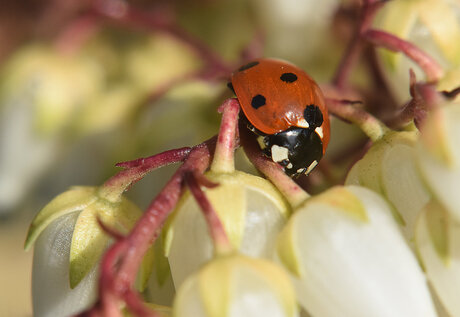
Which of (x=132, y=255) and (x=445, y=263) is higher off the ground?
(x=132, y=255)

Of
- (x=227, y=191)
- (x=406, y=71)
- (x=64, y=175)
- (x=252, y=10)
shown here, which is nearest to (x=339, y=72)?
(x=406, y=71)

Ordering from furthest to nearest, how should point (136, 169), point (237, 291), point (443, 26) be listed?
1. point (443, 26)
2. point (136, 169)
3. point (237, 291)

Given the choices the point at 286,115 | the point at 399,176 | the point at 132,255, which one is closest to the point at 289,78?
the point at 286,115

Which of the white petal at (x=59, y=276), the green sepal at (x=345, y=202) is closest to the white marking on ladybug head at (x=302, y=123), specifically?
the green sepal at (x=345, y=202)

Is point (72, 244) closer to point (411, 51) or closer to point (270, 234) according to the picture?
point (270, 234)

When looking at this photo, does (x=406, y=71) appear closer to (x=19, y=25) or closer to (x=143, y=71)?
(x=143, y=71)

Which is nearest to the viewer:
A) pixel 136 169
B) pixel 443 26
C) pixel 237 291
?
pixel 237 291

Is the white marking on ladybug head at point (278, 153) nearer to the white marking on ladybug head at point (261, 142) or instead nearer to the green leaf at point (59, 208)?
the white marking on ladybug head at point (261, 142)
